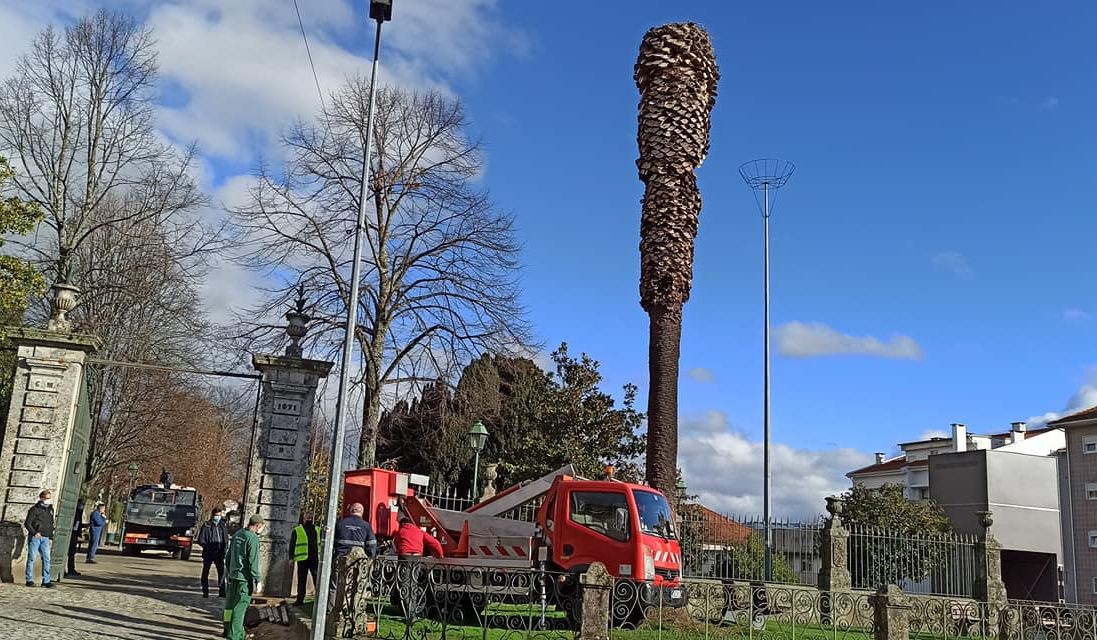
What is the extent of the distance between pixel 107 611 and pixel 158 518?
60.5 feet

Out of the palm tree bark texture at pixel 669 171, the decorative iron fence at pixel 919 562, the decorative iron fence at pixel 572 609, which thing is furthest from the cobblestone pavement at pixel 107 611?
the decorative iron fence at pixel 919 562

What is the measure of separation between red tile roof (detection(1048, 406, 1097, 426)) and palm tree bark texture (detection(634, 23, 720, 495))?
31219 millimetres

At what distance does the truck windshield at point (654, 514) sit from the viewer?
14.1 metres

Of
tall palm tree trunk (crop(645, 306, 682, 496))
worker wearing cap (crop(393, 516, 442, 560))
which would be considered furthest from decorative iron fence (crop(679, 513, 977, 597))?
worker wearing cap (crop(393, 516, 442, 560))

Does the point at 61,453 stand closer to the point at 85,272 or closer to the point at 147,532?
the point at 85,272

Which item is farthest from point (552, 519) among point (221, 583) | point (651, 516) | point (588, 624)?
point (221, 583)

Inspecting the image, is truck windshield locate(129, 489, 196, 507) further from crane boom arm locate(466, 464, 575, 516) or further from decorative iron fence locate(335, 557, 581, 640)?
crane boom arm locate(466, 464, 575, 516)

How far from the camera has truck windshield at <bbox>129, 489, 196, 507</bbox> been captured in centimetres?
2928

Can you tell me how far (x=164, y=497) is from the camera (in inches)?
1165

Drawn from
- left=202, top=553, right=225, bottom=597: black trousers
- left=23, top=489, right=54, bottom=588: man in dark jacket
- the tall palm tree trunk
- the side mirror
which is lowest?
left=202, top=553, right=225, bottom=597: black trousers

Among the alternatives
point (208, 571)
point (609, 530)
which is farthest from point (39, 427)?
point (609, 530)

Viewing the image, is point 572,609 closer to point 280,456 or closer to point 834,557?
point 280,456

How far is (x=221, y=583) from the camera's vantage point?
1611 centimetres

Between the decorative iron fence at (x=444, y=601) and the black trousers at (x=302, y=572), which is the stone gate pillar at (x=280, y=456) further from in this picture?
the decorative iron fence at (x=444, y=601)
